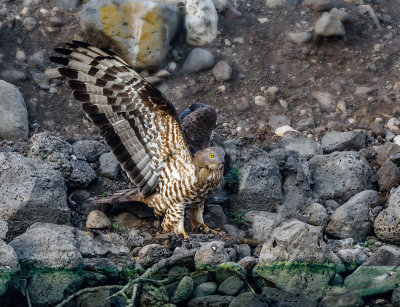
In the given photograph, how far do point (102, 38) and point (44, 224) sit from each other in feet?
10.6

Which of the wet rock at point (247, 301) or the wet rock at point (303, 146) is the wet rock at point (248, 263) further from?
the wet rock at point (303, 146)

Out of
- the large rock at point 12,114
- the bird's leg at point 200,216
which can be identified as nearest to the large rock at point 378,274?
the bird's leg at point 200,216

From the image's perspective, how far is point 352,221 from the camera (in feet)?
26.5

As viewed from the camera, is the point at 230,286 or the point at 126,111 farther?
the point at 126,111

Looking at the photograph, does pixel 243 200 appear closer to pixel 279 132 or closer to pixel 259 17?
pixel 279 132

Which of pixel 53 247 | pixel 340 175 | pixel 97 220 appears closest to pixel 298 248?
pixel 340 175

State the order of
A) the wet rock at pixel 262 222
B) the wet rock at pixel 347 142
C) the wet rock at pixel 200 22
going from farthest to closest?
the wet rock at pixel 200 22 → the wet rock at pixel 347 142 → the wet rock at pixel 262 222

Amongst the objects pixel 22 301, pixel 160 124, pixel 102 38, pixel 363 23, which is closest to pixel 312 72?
pixel 363 23

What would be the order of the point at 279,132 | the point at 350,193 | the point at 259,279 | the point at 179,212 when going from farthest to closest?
the point at 279,132 < the point at 350,193 < the point at 179,212 < the point at 259,279

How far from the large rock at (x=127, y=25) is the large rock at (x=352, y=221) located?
10.4 ft

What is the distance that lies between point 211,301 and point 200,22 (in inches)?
182

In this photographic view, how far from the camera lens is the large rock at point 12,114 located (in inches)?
357

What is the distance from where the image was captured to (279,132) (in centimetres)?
967

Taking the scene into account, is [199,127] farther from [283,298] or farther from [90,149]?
[283,298]
